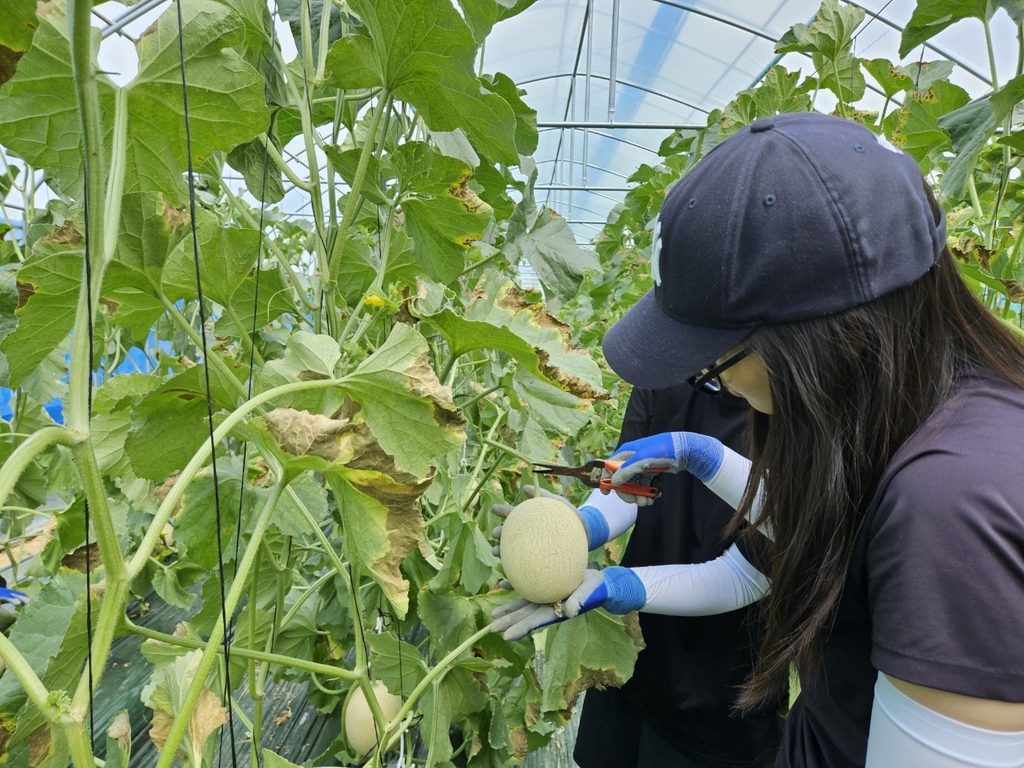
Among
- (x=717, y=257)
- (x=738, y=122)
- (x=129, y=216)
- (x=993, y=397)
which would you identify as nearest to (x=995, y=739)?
(x=993, y=397)

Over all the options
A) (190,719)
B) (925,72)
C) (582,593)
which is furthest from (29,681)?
(925,72)

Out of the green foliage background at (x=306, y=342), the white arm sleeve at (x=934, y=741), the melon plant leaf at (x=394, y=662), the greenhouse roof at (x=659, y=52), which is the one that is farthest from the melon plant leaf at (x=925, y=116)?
the greenhouse roof at (x=659, y=52)

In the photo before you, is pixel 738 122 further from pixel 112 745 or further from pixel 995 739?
pixel 112 745

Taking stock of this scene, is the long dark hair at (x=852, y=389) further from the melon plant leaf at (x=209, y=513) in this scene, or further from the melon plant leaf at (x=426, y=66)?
the melon plant leaf at (x=209, y=513)

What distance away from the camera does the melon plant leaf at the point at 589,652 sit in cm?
114

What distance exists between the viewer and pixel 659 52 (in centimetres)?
640

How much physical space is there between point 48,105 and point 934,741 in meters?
0.93

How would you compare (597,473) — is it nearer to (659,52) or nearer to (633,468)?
(633,468)

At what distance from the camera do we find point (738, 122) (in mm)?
1745

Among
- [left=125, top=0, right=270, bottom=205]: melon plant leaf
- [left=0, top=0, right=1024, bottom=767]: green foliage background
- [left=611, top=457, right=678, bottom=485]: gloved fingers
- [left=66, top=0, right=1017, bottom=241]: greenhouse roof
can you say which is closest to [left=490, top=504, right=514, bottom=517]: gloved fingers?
[left=0, top=0, right=1024, bottom=767]: green foliage background

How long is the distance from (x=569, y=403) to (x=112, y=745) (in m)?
0.62

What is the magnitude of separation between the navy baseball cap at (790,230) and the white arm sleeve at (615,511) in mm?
650

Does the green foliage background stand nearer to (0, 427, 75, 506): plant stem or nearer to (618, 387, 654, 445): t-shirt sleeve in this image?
(0, 427, 75, 506): plant stem

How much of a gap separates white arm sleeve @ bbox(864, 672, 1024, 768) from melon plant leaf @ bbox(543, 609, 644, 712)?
56 cm
